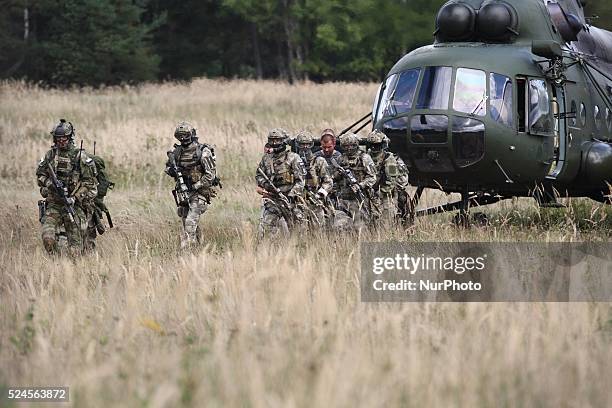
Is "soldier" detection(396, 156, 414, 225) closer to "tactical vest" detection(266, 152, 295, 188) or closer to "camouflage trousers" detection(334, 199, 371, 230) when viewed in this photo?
"camouflage trousers" detection(334, 199, 371, 230)

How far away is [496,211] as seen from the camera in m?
16.3

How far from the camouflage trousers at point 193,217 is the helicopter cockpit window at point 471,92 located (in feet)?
10.5

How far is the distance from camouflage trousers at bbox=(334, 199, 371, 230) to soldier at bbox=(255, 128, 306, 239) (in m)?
0.52

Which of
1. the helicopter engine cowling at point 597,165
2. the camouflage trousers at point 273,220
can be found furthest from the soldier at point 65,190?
the helicopter engine cowling at point 597,165

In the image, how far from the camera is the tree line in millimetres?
39781

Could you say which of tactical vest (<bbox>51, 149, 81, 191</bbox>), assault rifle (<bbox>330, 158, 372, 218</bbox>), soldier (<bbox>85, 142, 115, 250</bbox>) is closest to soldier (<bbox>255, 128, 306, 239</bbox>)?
assault rifle (<bbox>330, 158, 372, 218</bbox>)

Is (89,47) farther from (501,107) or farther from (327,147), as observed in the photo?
(501,107)

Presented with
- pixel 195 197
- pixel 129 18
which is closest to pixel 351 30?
pixel 129 18

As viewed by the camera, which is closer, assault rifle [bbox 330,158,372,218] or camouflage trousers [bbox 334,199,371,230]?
camouflage trousers [bbox 334,199,371,230]

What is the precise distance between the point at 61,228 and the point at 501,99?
5.16 meters

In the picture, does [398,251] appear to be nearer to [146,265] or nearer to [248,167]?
[146,265]

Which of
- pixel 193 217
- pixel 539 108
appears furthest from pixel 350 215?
pixel 539 108

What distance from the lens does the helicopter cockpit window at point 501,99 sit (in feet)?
39.4

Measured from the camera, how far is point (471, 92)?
12023mm
